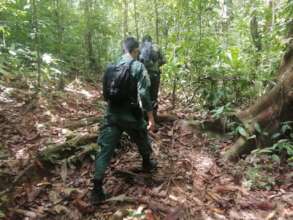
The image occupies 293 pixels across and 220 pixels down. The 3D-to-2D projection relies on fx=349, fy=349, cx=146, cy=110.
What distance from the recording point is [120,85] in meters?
4.65

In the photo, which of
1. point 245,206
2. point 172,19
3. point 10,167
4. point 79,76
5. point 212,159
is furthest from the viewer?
point 79,76

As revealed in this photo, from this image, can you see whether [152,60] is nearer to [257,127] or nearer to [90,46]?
[257,127]

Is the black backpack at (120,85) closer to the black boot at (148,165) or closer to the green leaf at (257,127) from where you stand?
the black boot at (148,165)

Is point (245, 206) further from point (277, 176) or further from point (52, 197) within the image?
point (52, 197)

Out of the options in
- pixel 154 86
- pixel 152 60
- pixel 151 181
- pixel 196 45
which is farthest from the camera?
pixel 196 45

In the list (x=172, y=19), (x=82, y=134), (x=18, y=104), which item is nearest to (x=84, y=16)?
(x=172, y=19)

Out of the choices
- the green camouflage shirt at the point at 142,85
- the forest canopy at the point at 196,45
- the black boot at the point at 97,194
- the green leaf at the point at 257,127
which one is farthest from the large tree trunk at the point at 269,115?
the black boot at the point at 97,194

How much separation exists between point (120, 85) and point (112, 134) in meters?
0.68

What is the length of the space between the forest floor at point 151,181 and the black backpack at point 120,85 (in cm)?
132

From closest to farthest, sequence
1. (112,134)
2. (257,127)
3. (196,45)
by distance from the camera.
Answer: (112,134), (257,127), (196,45)

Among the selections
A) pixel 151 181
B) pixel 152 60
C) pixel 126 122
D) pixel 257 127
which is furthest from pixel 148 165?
pixel 152 60

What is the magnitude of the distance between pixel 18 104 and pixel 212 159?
5037mm

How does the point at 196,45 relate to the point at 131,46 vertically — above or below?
above

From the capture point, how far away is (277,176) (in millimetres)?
5559
